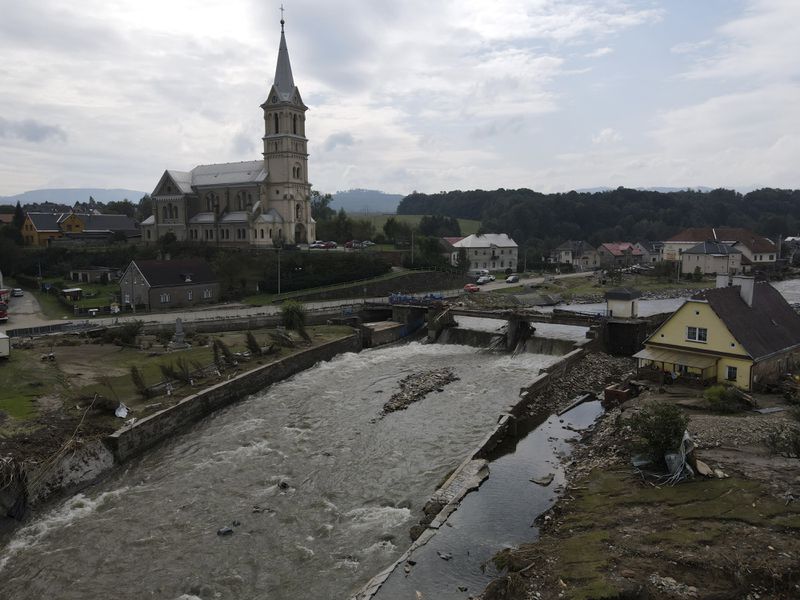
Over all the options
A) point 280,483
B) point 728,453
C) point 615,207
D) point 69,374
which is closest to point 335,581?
point 280,483

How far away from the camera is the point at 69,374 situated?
34906 mm

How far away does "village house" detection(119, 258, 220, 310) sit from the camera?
58844 millimetres

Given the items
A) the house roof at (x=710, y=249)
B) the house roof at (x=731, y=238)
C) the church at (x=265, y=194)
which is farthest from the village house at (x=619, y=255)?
the church at (x=265, y=194)

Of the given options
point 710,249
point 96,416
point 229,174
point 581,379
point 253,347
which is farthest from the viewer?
point 710,249

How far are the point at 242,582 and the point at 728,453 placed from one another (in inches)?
658

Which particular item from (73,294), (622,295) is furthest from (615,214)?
(73,294)

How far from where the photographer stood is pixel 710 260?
95.9 meters

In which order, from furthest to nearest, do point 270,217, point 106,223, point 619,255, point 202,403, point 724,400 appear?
point 619,255 → point 106,223 → point 270,217 → point 202,403 → point 724,400

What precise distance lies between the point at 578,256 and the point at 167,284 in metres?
75.1

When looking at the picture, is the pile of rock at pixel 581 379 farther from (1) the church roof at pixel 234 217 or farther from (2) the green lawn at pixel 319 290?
(1) the church roof at pixel 234 217

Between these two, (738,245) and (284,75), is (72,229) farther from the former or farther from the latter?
(738,245)

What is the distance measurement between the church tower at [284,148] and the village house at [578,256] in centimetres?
5061

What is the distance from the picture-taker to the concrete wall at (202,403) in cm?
2700

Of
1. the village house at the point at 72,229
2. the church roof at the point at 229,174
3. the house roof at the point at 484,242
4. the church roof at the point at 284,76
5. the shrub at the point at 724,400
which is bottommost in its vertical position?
the shrub at the point at 724,400
